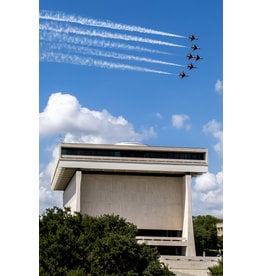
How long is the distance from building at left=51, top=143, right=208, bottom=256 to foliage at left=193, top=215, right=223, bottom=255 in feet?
8.65

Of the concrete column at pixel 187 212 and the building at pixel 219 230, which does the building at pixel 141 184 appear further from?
the building at pixel 219 230

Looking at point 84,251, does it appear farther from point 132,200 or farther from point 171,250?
point 132,200

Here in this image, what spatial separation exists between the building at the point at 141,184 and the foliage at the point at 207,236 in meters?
2.64

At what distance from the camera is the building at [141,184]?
29.0 metres

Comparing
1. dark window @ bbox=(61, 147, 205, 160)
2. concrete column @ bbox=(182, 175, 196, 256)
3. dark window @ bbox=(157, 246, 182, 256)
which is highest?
dark window @ bbox=(61, 147, 205, 160)

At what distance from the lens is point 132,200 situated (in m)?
30.6

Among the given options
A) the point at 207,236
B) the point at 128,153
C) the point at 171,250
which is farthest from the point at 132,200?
the point at 207,236

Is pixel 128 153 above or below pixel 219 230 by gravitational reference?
above

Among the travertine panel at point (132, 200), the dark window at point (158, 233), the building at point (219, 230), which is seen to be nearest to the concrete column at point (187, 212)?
the travertine panel at point (132, 200)

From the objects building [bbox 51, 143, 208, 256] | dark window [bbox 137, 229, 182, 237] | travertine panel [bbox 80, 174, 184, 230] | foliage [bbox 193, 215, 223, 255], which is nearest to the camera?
building [bbox 51, 143, 208, 256]

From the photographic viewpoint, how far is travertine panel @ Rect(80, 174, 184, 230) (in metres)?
30.4

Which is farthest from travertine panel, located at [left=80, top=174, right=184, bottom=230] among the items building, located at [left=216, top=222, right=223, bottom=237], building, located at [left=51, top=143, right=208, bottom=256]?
building, located at [left=216, top=222, right=223, bottom=237]

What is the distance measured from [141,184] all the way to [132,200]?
1000 mm

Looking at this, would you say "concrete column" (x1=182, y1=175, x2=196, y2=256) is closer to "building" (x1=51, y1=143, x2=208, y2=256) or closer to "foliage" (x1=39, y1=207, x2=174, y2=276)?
"building" (x1=51, y1=143, x2=208, y2=256)
